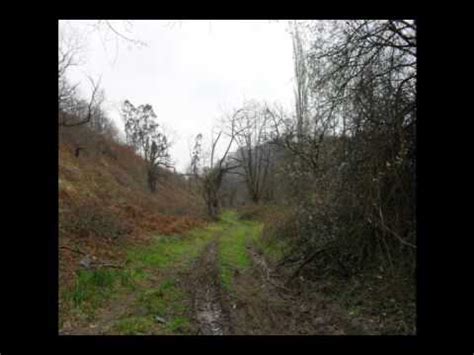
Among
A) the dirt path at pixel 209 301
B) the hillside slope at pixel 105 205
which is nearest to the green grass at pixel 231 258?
the dirt path at pixel 209 301

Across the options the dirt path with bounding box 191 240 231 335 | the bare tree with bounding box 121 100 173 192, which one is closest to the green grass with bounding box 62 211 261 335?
the dirt path with bounding box 191 240 231 335

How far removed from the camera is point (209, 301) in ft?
21.1

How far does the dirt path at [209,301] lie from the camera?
5.17m

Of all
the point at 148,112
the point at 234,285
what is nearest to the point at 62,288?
the point at 234,285

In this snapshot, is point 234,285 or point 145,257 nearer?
point 234,285

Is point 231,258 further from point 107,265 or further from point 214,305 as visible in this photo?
point 214,305

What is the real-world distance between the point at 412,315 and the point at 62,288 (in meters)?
5.23

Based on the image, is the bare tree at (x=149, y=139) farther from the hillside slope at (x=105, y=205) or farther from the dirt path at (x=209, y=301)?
the dirt path at (x=209, y=301)
